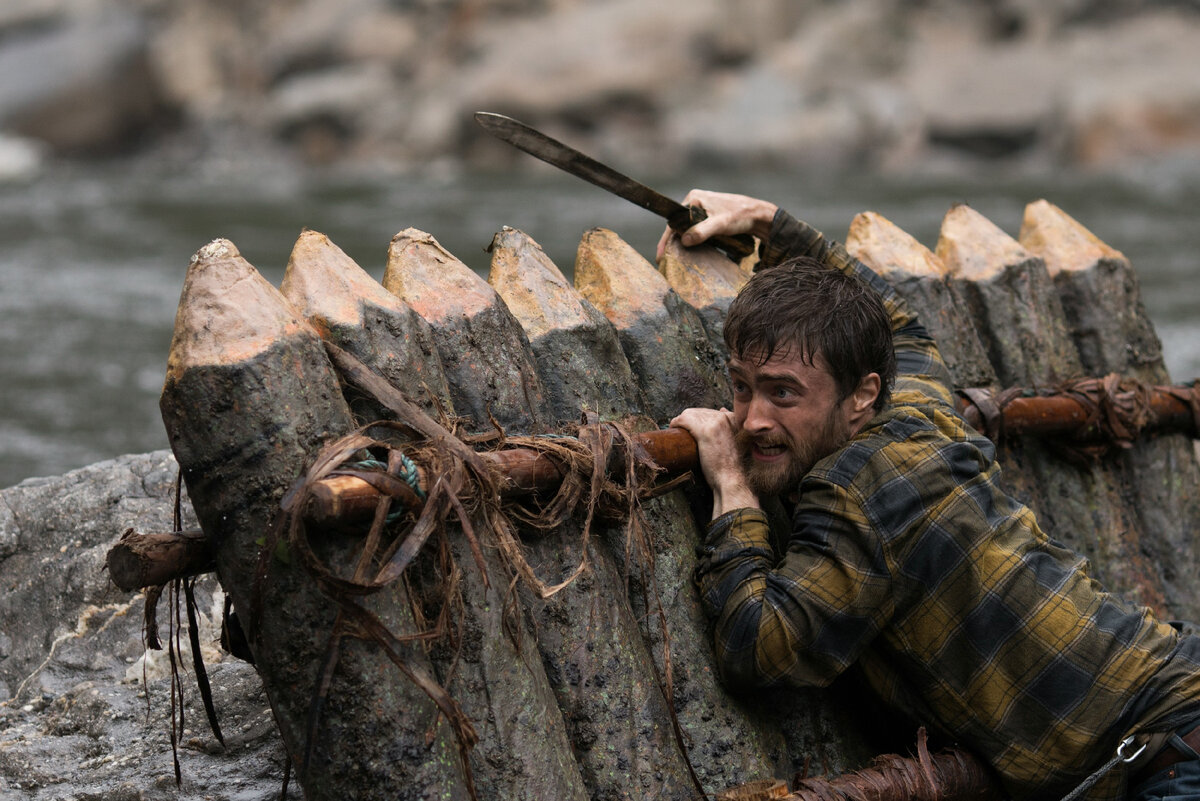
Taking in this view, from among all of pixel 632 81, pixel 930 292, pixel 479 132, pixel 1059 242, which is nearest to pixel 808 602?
pixel 930 292

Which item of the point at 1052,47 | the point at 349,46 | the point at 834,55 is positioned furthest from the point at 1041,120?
the point at 349,46

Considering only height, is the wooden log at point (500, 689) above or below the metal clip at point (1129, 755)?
above

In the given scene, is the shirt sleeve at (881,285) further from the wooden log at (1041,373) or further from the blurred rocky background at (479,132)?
the blurred rocky background at (479,132)

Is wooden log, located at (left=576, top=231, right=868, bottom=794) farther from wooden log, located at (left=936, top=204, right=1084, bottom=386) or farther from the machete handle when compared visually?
wooden log, located at (left=936, top=204, right=1084, bottom=386)

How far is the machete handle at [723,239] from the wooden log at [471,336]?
0.74m

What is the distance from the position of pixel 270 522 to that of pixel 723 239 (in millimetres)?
1737

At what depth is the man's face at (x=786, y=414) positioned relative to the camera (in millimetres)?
2688

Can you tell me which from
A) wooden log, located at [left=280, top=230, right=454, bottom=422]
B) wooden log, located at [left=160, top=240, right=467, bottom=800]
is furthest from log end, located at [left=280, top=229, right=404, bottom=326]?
wooden log, located at [left=160, top=240, right=467, bottom=800]

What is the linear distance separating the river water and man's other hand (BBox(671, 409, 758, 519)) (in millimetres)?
6297

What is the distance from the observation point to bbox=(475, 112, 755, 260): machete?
9.81 ft

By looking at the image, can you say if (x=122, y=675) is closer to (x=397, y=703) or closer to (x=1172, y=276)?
(x=397, y=703)

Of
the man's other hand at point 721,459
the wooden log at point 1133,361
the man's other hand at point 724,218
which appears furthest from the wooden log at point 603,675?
the wooden log at point 1133,361

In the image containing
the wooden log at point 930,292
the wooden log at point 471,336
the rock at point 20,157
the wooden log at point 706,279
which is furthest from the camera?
the rock at point 20,157

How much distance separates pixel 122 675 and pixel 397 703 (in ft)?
5.35
